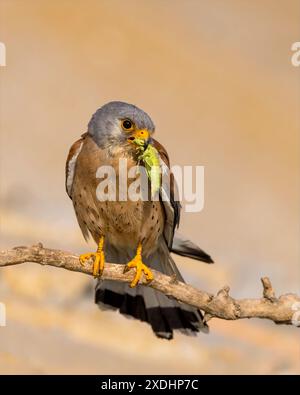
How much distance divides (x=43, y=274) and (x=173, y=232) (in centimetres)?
333

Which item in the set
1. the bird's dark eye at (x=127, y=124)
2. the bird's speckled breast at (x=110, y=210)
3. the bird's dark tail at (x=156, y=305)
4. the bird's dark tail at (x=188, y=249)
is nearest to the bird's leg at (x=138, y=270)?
the bird's speckled breast at (x=110, y=210)

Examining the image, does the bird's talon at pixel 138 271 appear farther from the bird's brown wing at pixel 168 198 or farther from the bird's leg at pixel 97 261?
the bird's brown wing at pixel 168 198

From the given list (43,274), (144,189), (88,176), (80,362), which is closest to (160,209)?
(144,189)

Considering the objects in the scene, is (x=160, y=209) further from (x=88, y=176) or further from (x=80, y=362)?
(x=80, y=362)

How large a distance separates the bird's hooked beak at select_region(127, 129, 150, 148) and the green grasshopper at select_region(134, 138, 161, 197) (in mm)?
39

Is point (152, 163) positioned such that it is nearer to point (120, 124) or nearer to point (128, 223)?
point (120, 124)

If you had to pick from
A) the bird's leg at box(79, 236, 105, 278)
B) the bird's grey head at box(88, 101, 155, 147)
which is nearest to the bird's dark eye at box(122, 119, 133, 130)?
the bird's grey head at box(88, 101, 155, 147)

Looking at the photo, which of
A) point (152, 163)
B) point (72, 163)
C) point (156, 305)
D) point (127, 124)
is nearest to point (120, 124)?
point (127, 124)

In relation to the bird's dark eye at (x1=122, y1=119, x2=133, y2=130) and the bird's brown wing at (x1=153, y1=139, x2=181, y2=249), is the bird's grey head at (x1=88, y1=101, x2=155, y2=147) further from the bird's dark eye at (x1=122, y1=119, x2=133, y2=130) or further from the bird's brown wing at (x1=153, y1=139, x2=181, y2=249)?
the bird's brown wing at (x1=153, y1=139, x2=181, y2=249)

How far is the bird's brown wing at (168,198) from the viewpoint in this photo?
19.6 feet

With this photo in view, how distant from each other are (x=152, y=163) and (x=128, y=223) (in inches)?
19.7

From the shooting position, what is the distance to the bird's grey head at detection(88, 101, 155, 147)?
5656 millimetres

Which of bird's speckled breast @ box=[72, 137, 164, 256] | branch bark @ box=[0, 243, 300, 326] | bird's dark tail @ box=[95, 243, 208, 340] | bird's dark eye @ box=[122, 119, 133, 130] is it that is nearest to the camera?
branch bark @ box=[0, 243, 300, 326]

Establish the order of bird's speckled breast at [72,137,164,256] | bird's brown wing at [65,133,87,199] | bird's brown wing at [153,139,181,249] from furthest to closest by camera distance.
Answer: bird's brown wing at [65,133,87,199] < bird's brown wing at [153,139,181,249] < bird's speckled breast at [72,137,164,256]
